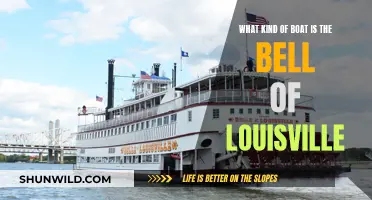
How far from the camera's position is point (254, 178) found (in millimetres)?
23078

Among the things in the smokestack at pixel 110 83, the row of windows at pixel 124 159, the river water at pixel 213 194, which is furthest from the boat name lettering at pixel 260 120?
the smokestack at pixel 110 83

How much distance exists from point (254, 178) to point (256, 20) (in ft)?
27.2

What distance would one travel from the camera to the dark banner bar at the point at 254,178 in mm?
22953

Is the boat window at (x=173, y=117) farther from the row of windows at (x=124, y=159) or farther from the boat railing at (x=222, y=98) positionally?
the row of windows at (x=124, y=159)

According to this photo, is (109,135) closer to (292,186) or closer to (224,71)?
(224,71)

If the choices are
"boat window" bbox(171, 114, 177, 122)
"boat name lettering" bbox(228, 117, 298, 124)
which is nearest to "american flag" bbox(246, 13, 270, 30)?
"boat name lettering" bbox(228, 117, 298, 124)

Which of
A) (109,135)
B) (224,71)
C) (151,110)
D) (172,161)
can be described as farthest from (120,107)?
(224,71)

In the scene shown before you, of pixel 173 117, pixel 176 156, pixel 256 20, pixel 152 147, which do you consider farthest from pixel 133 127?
pixel 256 20

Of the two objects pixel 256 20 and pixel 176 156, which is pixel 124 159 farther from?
pixel 256 20

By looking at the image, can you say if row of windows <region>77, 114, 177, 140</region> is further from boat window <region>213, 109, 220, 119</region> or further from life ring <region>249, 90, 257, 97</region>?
life ring <region>249, 90, 257, 97</region>

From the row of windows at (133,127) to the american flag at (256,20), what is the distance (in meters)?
6.39

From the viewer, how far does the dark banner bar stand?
22953mm

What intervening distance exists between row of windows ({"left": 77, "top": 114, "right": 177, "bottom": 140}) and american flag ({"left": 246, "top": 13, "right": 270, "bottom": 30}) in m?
6.39

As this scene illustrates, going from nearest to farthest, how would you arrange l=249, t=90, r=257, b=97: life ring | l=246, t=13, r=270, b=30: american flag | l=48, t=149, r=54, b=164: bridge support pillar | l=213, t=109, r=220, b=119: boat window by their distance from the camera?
l=213, t=109, r=220, b=119: boat window < l=249, t=90, r=257, b=97: life ring < l=246, t=13, r=270, b=30: american flag < l=48, t=149, r=54, b=164: bridge support pillar
